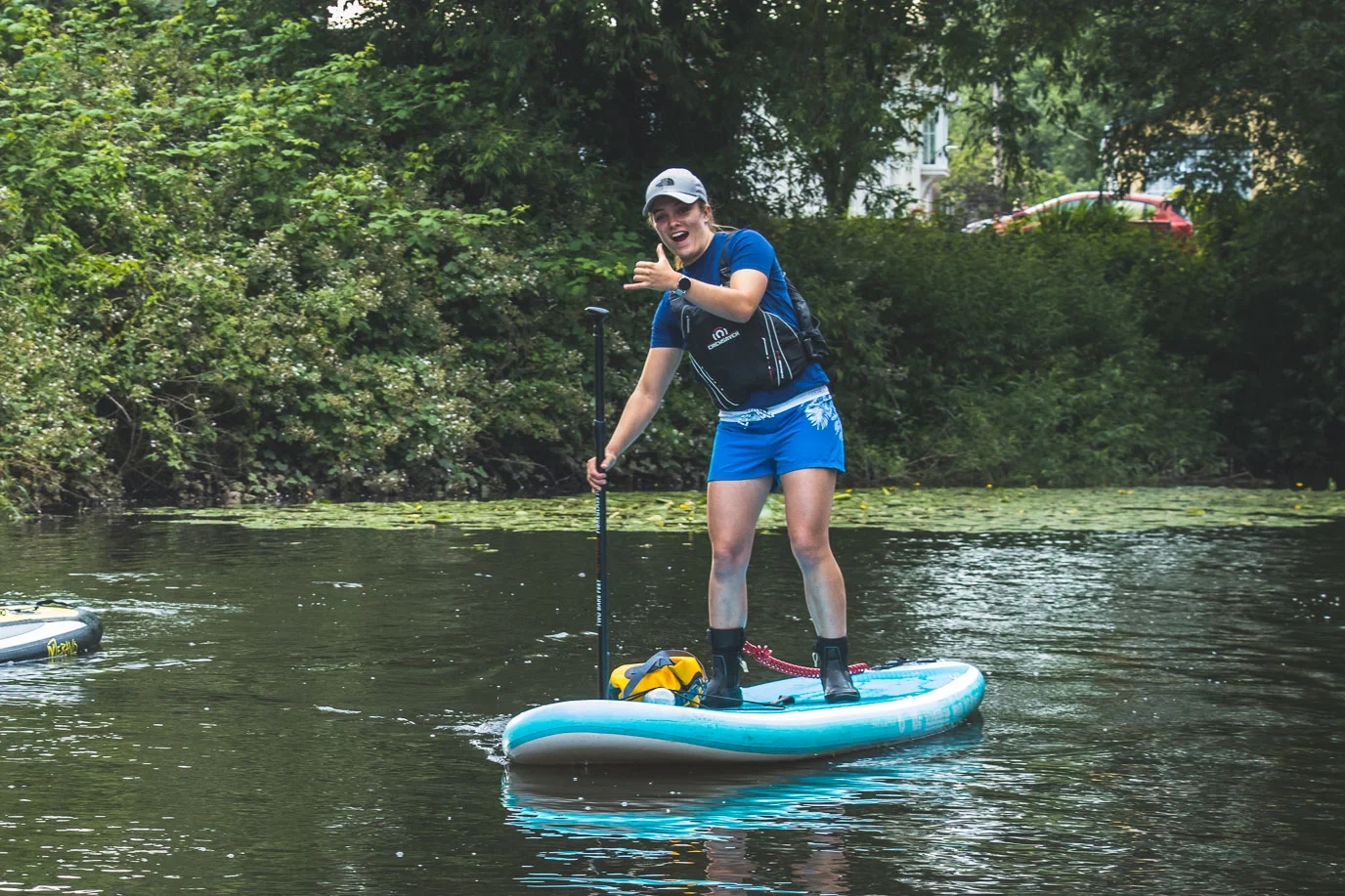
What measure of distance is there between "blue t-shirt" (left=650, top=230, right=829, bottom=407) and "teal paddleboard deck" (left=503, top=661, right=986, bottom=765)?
46.5 inches

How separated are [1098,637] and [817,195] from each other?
1658 cm

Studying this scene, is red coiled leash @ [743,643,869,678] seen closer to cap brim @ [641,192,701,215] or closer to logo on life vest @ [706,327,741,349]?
logo on life vest @ [706,327,741,349]

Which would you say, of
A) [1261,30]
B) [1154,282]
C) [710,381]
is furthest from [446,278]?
[710,381]

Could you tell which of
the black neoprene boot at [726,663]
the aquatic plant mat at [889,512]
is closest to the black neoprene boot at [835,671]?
the black neoprene boot at [726,663]

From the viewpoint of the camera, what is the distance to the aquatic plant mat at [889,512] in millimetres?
16203

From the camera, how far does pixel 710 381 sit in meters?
7.34

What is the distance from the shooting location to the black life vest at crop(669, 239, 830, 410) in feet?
23.6

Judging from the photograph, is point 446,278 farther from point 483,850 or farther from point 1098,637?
point 483,850

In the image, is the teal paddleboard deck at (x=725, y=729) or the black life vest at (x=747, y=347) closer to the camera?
the teal paddleboard deck at (x=725, y=729)

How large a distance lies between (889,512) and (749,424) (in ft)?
34.7

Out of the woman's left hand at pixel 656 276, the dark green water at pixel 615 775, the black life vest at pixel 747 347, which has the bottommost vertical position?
the dark green water at pixel 615 775

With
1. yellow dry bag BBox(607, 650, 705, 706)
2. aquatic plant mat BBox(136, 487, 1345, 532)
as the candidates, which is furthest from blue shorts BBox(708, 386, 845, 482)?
aquatic plant mat BBox(136, 487, 1345, 532)

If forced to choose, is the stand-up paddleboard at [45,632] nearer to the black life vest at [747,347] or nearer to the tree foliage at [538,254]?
the black life vest at [747,347]

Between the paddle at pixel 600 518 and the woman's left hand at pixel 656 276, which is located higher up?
the woman's left hand at pixel 656 276
